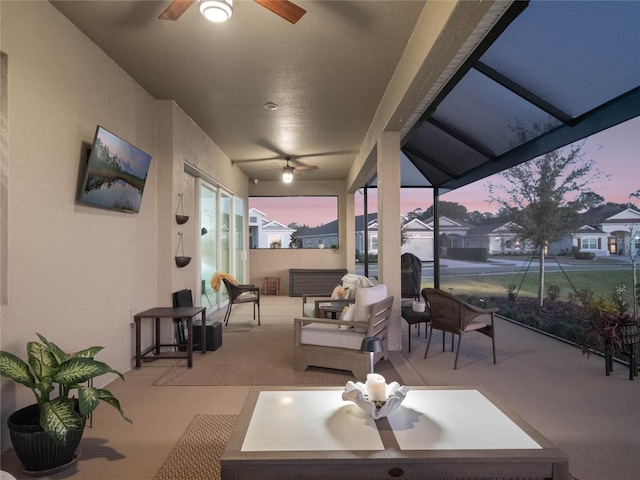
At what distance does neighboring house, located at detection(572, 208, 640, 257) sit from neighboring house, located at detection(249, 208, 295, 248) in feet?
23.5

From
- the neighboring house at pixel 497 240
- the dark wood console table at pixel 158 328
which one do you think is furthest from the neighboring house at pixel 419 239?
the dark wood console table at pixel 158 328

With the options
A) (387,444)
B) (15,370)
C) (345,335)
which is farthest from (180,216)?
(387,444)

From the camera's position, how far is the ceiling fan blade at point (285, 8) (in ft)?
7.67

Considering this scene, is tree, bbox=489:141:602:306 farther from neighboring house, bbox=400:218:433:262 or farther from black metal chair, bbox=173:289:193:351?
black metal chair, bbox=173:289:193:351

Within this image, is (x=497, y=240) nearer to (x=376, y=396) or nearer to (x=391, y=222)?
(x=391, y=222)

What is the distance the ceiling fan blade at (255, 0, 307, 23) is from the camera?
2.34 meters

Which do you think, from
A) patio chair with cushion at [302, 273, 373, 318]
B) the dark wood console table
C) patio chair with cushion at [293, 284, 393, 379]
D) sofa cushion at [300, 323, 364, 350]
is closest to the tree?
patio chair with cushion at [302, 273, 373, 318]

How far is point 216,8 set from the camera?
2311 millimetres

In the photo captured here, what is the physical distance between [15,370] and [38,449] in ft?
1.50

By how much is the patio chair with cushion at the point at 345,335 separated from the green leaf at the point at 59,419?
220 cm

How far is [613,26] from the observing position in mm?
3248

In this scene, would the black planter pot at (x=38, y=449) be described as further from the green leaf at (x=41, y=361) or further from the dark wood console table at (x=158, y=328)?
the dark wood console table at (x=158, y=328)

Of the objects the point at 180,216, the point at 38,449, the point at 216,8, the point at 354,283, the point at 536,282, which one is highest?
the point at 216,8

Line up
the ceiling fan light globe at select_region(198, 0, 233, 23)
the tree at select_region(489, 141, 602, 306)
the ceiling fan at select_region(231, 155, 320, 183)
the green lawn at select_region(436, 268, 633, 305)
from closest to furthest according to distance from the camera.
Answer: the ceiling fan light globe at select_region(198, 0, 233, 23), the green lawn at select_region(436, 268, 633, 305), the tree at select_region(489, 141, 602, 306), the ceiling fan at select_region(231, 155, 320, 183)
